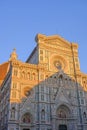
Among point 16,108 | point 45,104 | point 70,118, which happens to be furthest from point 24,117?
point 70,118

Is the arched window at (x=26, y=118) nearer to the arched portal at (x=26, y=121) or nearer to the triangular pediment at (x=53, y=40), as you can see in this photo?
the arched portal at (x=26, y=121)

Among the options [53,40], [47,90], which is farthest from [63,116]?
[53,40]

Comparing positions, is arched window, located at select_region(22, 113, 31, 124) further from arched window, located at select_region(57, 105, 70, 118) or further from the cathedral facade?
arched window, located at select_region(57, 105, 70, 118)

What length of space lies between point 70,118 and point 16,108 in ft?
29.7

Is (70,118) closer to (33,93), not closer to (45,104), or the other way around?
(45,104)

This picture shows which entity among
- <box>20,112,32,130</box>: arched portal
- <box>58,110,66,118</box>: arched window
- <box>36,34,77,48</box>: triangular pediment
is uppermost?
<box>36,34,77,48</box>: triangular pediment

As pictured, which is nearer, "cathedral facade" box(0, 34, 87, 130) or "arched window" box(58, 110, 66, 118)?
"cathedral facade" box(0, 34, 87, 130)

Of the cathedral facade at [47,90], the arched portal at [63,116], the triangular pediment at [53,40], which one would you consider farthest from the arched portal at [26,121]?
the triangular pediment at [53,40]

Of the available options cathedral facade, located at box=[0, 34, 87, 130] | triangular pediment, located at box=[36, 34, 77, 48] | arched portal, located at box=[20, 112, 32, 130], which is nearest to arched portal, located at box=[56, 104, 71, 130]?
cathedral facade, located at box=[0, 34, 87, 130]

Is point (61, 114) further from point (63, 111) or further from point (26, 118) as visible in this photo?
point (26, 118)

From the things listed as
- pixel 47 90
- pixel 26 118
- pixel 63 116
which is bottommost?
pixel 26 118

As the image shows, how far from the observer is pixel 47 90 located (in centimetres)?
3028

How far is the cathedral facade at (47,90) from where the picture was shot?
27.0 meters

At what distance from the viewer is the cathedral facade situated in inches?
1064
